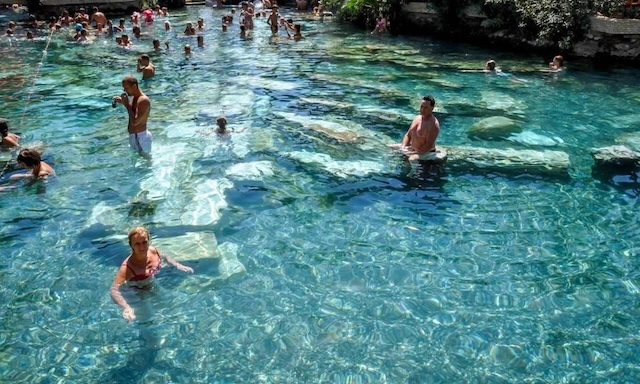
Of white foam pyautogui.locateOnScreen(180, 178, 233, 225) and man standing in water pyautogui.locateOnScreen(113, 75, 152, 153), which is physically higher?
man standing in water pyautogui.locateOnScreen(113, 75, 152, 153)

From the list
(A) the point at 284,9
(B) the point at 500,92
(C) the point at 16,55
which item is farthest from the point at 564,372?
(A) the point at 284,9

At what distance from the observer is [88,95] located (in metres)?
14.6

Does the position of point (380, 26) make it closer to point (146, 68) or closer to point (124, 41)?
point (124, 41)

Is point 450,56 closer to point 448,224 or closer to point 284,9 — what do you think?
point 448,224

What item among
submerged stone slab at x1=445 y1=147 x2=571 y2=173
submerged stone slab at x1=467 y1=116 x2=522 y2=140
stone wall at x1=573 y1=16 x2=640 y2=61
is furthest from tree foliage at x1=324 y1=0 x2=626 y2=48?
submerged stone slab at x1=445 y1=147 x2=571 y2=173

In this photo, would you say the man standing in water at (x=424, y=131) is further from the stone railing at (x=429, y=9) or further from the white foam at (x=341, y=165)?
the stone railing at (x=429, y=9)

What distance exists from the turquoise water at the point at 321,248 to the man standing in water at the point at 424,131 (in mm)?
442

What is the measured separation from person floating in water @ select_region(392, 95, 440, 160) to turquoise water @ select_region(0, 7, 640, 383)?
0.42 metres

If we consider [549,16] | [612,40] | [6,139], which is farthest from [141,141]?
[612,40]

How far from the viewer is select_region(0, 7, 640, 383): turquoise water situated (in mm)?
5098

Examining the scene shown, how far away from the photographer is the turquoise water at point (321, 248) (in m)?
5.10

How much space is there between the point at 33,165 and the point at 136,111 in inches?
70.8

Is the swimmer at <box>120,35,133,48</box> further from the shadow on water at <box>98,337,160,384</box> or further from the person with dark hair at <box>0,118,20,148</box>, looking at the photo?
the shadow on water at <box>98,337,160,384</box>

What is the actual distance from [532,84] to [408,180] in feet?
26.7
